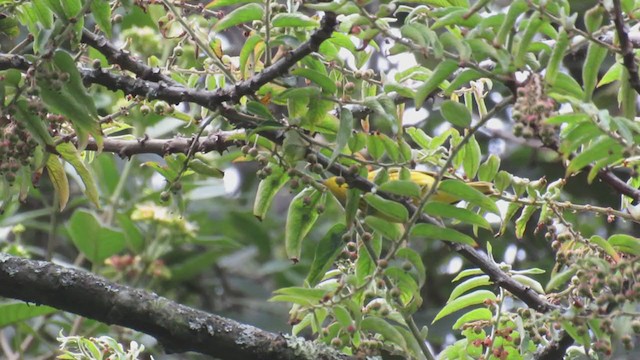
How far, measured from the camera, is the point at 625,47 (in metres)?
1.05

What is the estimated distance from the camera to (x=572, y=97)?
1111mm

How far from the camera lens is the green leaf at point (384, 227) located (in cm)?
125

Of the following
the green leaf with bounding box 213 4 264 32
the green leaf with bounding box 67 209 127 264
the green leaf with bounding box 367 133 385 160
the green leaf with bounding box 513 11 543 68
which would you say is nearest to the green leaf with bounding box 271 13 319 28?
the green leaf with bounding box 213 4 264 32

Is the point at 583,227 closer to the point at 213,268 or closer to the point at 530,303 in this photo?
the point at 213,268

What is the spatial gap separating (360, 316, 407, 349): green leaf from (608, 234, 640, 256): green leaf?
0.99 feet

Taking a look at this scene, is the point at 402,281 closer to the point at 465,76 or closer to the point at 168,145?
the point at 465,76

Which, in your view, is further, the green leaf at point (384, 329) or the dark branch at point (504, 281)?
the dark branch at point (504, 281)

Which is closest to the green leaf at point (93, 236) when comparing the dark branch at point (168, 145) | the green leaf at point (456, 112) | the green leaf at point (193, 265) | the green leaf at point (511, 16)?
the green leaf at point (193, 265)

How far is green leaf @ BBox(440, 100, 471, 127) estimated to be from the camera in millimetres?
1151

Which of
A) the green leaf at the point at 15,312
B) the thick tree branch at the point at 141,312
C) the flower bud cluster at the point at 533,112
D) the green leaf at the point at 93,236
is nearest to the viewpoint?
the flower bud cluster at the point at 533,112

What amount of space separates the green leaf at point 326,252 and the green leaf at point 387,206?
0.10 meters

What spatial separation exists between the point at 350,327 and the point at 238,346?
21 centimetres

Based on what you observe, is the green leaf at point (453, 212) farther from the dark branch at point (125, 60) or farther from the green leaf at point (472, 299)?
the dark branch at point (125, 60)

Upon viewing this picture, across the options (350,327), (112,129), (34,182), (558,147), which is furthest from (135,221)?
(558,147)
